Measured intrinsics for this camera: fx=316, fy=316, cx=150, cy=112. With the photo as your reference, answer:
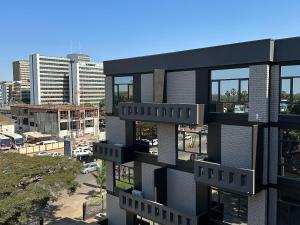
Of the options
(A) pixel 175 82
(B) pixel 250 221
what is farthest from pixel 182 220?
(A) pixel 175 82

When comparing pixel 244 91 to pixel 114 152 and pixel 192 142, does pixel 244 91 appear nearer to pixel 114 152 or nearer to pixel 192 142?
pixel 192 142

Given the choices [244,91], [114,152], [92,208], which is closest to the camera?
[244,91]

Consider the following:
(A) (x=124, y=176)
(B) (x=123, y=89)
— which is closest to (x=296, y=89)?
(B) (x=123, y=89)

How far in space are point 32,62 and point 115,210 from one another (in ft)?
528

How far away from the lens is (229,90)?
16.5m

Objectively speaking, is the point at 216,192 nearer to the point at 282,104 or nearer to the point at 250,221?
the point at 250,221

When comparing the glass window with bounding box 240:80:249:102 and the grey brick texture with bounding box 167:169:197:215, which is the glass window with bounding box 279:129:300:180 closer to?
the glass window with bounding box 240:80:249:102

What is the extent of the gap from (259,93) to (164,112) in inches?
216

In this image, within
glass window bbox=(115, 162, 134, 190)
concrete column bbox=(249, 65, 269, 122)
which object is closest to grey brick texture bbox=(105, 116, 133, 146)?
glass window bbox=(115, 162, 134, 190)

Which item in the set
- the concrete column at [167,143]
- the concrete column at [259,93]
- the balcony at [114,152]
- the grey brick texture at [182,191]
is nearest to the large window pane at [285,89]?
the concrete column at [259,93]

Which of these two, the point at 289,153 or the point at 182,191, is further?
the point at 182,191

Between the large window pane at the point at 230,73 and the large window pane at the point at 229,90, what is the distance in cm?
27

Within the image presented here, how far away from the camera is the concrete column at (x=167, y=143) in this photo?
1950 cm

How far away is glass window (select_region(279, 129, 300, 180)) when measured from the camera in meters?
14.4
